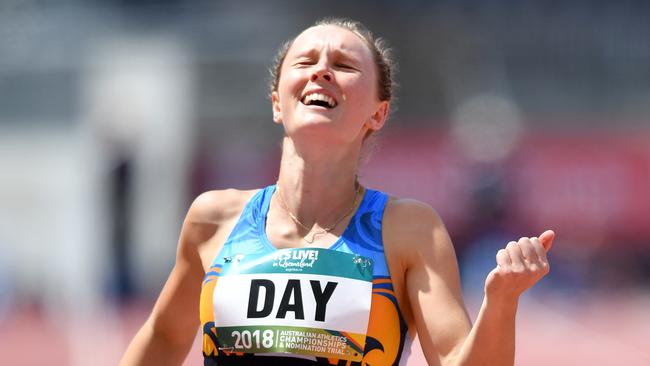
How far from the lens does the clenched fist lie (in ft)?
6.35

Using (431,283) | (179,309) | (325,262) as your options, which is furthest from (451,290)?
(179,309)

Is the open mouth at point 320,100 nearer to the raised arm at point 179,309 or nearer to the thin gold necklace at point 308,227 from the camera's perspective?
the thin gold necklace at point 308,227

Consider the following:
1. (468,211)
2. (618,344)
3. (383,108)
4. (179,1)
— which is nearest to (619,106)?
(468,211)

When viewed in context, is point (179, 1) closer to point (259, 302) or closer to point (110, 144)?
point (110, 144)

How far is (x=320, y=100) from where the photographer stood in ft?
7.74

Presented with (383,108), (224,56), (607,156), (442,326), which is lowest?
(442,326)

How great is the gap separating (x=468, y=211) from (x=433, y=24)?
309 cm

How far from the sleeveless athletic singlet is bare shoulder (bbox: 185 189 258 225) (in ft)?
0.11

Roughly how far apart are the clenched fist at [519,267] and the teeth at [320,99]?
0.63 m

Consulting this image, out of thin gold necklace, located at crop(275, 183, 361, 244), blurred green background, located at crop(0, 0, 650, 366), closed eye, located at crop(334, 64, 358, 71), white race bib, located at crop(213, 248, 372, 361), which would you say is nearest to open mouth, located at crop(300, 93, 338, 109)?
closed eye, located at crop(334, 64, 358, 71)

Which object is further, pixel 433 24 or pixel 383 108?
pixel 433 24

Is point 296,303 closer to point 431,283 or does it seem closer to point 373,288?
point 373,288

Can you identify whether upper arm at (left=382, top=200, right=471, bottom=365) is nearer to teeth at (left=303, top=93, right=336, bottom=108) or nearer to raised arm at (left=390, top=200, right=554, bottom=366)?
raised arm at (left=390, top=200, right=554, bottom=366)

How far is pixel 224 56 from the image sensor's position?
14344 mm
